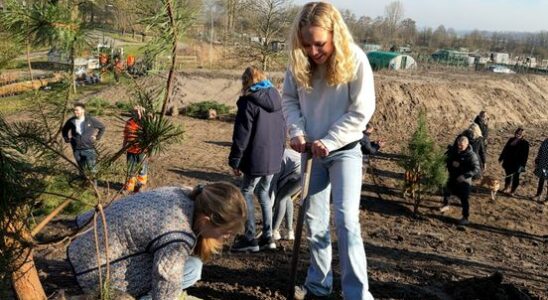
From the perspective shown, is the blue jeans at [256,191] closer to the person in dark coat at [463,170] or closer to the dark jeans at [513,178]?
the person in dark coat at [463,170]

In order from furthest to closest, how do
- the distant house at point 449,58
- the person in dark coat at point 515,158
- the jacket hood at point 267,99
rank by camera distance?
the distant house at point 449,58 < the person in dark coat at point 515,158 < the jacket hood at point 267,99

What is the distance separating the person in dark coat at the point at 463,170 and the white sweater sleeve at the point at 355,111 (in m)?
5.37

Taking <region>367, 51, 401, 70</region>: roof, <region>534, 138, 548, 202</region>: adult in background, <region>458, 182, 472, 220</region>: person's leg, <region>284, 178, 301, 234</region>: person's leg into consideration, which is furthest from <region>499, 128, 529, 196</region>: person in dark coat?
<region>367, 51, 401, 70</region>: roof

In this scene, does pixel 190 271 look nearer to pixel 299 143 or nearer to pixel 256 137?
pixel 299 143

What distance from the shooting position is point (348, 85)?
10.1ft

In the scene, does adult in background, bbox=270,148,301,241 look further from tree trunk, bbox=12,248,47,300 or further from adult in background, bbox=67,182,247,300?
tree trunk, bbox=12,248,47,300

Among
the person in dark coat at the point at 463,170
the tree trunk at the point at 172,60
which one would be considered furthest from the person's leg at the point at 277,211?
the person in dark coat at the point at 463,170

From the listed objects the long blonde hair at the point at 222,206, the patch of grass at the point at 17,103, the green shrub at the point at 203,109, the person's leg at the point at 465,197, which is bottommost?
the green shrub at the point at 203,109

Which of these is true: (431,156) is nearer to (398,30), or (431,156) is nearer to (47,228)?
(47,228)

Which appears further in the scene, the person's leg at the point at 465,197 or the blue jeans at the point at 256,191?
the person's leg at the point at 465,197

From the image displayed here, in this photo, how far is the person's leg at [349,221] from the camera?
3152 mm

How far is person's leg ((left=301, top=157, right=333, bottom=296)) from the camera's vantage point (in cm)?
342

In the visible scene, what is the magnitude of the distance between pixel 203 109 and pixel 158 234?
15.6 metres

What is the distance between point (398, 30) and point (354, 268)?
6814cm
